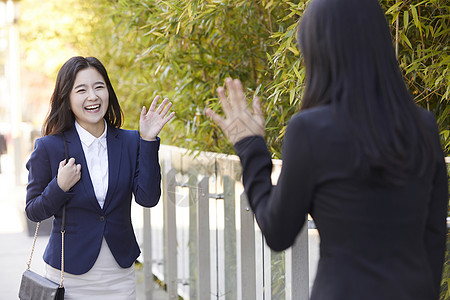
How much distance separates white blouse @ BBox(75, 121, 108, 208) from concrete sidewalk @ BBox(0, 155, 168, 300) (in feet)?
9.13

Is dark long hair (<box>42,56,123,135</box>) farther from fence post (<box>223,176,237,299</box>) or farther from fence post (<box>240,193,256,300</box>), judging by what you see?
fence post (<box>223,176,237,299</box>)

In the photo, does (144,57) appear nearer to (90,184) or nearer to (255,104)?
(90,184)

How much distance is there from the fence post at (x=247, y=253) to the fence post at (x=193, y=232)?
0.75 m

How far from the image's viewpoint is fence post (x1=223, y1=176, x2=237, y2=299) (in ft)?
12.1

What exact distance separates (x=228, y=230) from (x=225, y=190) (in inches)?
9.2

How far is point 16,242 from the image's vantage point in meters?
7.33

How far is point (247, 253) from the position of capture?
11.3 feet

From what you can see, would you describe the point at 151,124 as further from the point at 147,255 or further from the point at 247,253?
the point at 147,255

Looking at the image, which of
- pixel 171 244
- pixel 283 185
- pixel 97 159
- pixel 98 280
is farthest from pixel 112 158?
pixel 171 244

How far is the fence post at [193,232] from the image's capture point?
13.8 ft

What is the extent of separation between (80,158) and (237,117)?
110cm

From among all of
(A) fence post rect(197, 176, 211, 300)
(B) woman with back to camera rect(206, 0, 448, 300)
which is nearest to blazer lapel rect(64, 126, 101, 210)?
(B) woman with back to camera rect(206, 0, 448, 300)

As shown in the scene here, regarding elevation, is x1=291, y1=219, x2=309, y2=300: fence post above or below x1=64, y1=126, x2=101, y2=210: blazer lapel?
below

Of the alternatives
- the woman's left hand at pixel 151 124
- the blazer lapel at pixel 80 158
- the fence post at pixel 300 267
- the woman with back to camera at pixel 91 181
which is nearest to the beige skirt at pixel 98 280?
the woman with back to camera at pixel 91 181
